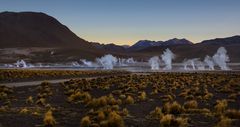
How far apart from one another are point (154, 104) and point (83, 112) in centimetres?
528

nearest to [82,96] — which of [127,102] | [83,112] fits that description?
[127,102]

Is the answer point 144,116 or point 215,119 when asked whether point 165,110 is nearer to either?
point 144,116

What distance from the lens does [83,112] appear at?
2173 centimetres

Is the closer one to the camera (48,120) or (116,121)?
(116,121)

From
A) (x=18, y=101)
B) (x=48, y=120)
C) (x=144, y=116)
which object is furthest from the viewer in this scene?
(x=18, y=101)

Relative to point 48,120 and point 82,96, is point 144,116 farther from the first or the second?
point 82,96

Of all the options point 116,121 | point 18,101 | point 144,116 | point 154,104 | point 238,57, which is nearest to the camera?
point 116,121

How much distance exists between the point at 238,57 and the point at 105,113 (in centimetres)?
18640

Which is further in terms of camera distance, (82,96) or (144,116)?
(82,96)

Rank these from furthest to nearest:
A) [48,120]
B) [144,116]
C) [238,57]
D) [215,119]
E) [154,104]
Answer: [238,57] → [154,104] → [144,116] → [215,119] → [48,120]

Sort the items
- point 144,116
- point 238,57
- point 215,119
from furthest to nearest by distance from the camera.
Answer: point 238,57, point 144,116, point 215,119

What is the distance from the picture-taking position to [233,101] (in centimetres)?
2683

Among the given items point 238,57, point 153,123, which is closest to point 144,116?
point 153,123

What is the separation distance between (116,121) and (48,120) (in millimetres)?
2701
